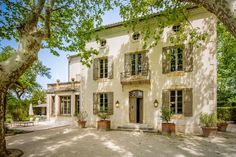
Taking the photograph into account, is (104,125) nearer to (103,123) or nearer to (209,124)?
(103,123)

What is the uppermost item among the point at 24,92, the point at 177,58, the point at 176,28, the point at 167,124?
the point at 176,28

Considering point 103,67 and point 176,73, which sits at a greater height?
point 103,67

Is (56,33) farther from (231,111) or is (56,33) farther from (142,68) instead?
(231,111)

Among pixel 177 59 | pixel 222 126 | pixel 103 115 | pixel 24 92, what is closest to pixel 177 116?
pixel 222 126

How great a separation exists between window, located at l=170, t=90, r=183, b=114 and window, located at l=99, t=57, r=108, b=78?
5.55 metres

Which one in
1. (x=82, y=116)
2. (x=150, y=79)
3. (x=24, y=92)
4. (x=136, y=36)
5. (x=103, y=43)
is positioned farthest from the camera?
(x=24, y=92)

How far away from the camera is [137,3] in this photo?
9.65 m

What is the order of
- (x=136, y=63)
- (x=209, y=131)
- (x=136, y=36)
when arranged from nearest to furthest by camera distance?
(x=209, y=131) < (x=136, y=63) < (x=136, y=36)

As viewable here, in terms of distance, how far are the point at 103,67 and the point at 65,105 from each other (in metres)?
7.20

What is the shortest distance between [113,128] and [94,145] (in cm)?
574

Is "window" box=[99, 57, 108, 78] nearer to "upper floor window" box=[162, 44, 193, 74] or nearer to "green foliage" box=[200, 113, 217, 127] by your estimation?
"upper floor window" box=[162, 44, 193, 74]

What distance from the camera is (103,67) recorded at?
15109 millimetres

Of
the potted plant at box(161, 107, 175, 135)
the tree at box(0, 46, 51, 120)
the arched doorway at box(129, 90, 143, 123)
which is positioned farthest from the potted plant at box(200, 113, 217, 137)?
the tree at box(0, 46, 51, 120)

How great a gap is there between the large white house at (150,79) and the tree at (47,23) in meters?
2.22
